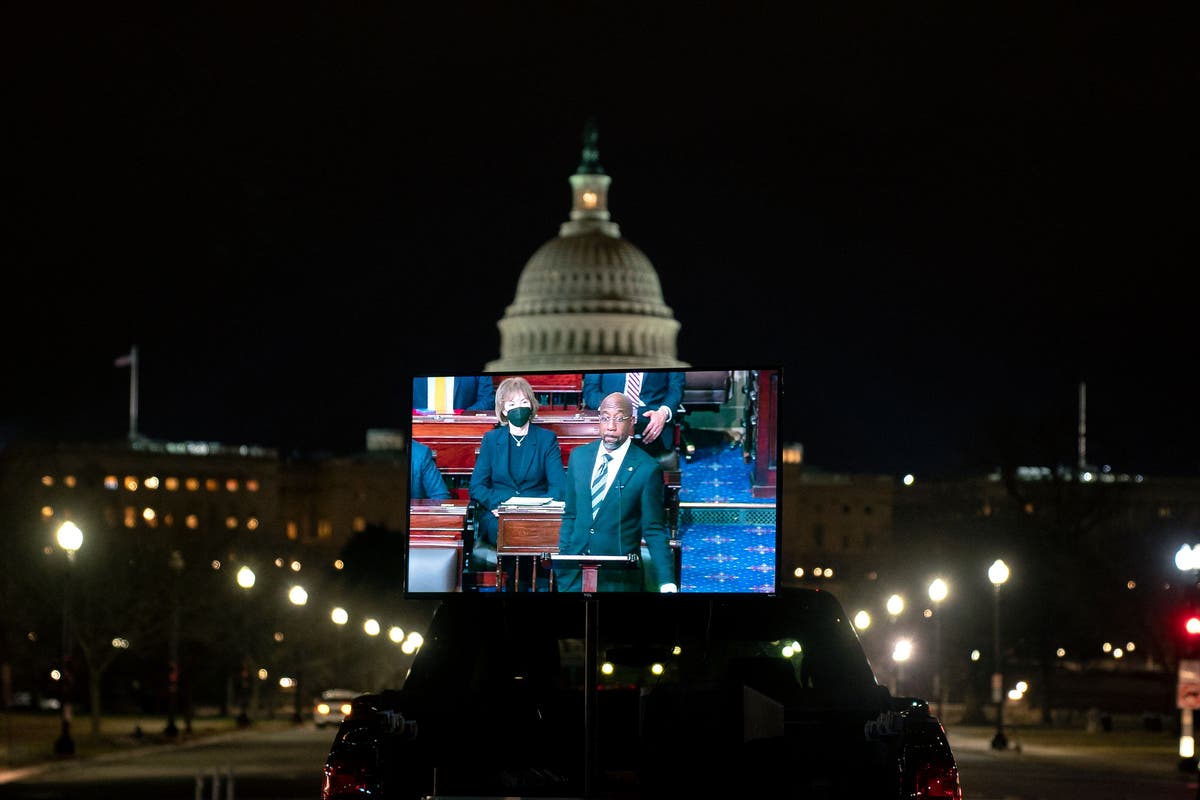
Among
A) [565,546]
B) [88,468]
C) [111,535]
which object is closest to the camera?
[565,546]

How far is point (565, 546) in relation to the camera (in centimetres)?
998

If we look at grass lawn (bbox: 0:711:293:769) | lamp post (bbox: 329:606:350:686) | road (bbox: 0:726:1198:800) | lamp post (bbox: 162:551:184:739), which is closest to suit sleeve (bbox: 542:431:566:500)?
road (bbox: 0:726:1198:800)

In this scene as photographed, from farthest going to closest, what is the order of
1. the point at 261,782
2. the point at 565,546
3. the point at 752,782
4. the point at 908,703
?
the point at 261,782, the point at 565,546, the point at 908,703, the point at 752,782

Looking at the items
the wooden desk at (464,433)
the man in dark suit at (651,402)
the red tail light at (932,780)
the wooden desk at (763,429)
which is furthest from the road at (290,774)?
the red tail light at (932,780)

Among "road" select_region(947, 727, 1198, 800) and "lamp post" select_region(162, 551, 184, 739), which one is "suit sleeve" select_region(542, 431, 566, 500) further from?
"lamp post" select_region(162, 551, 184, 739)

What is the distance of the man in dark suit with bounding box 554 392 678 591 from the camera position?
32.3ft

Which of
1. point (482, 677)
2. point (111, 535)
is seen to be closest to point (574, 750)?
point (482, 677)

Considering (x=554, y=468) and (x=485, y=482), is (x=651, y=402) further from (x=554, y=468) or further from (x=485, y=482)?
(x=485, y=482)

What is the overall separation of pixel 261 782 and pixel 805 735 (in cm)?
2955

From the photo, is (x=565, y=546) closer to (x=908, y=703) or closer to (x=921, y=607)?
(x=908, y=703)

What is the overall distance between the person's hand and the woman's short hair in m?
0.45

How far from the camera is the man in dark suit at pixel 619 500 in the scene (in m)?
9.84

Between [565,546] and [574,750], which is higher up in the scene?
[565,546]

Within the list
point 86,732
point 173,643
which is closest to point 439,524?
point 86,732
